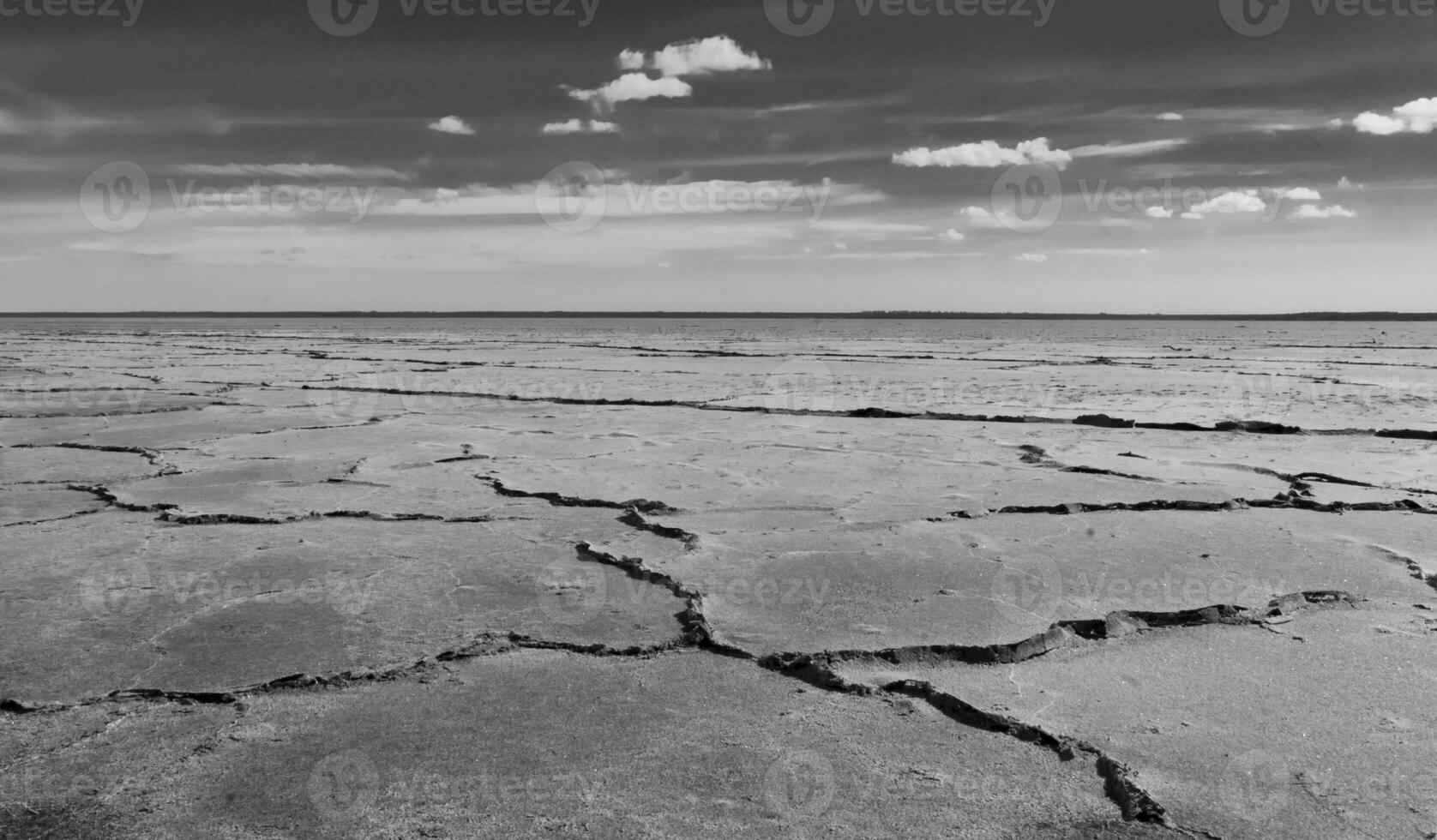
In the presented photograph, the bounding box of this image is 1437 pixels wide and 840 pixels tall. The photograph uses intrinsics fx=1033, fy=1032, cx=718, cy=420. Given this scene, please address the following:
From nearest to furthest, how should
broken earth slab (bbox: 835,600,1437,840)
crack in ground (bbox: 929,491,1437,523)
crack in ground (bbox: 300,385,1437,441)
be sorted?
broken earth slab (bbox: 835,600,1437,840), crack in ground (bbox: 929,491,1437,523), crack in ground (bbox: 300,385,1437,441)

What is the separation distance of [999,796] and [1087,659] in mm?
764

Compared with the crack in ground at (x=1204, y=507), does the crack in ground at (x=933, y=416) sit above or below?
below

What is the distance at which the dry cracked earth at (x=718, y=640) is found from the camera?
1.72 meters

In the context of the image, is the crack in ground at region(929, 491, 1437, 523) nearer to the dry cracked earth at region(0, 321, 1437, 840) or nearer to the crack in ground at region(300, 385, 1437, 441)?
the dry cracked earth at region(0, 321, 1437, 840)

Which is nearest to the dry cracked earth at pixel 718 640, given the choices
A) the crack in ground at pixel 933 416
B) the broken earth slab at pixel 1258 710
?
the broken earth slab at pixel 1258 710

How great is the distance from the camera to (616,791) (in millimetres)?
1742

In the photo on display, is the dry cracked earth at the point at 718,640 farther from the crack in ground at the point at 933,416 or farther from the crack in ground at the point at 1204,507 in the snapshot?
the crack in ground at the point at 933,416

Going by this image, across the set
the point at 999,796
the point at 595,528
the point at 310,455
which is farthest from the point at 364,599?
the point at 310,455

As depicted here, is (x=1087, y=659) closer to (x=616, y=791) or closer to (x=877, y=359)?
(x=616, y=791)

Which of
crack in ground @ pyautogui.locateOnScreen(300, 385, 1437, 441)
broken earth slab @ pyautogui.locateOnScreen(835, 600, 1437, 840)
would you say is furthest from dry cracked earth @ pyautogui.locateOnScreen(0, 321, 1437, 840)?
crack in ground @ pyautogui.locateOnScreen(300, 385, 1437, 441)

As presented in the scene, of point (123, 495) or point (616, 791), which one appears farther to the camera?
point (123, 495)

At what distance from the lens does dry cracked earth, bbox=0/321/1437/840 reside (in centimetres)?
172

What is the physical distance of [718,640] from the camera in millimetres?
2506

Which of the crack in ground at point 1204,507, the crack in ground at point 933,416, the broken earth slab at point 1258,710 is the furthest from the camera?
the crack in ground at point 933,416
